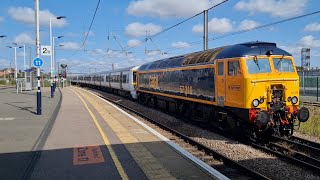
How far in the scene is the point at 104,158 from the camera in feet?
27.1

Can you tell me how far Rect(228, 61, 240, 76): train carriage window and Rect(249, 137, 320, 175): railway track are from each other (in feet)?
7.24

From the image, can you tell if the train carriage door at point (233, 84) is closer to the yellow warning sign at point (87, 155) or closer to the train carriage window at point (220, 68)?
the train carriage window at point (220, 68)

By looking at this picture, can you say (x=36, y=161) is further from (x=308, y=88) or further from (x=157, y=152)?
(x=308, y=88)

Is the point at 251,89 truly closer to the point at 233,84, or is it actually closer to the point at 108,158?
the point at 233,84

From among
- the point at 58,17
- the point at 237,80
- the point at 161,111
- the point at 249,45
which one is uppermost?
the point at 58,17

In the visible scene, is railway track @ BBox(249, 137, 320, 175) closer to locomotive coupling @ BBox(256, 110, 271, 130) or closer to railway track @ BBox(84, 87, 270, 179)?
locomotive coupling @ BBox(256, 110, 271, 130)

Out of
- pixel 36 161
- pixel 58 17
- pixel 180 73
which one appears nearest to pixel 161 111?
pixel 180 73

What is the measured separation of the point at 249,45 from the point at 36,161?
7.30 metres

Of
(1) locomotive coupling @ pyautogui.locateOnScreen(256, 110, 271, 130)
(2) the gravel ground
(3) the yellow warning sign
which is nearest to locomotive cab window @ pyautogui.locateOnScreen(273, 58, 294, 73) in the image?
(1) locomotive coupling @ pyautogui.locateOnScreen(256, 110, 271, 130)

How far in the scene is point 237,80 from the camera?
38.0ft

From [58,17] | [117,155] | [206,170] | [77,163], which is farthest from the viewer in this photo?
[58,17]

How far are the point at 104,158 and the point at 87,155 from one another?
585mm

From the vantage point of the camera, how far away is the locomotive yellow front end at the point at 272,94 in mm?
11109

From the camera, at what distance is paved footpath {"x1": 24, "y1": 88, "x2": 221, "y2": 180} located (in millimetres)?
7031
